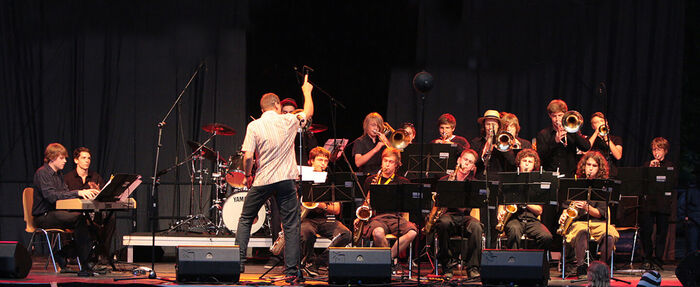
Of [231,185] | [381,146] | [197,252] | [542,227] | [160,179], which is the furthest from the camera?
[160,179]

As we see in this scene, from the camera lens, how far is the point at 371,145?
9.74 meters

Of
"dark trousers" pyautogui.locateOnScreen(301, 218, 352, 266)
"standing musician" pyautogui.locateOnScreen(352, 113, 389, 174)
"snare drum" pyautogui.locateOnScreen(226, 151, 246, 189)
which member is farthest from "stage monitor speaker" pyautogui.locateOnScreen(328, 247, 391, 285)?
"snare drum" pyautogui.locateOnScreen(226, 151, 246, 189)

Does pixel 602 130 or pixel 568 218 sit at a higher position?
pixel 602 130

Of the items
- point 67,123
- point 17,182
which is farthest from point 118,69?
point 17,182

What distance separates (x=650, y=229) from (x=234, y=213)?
5337mm

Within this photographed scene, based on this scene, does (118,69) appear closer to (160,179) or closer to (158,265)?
(160,179)

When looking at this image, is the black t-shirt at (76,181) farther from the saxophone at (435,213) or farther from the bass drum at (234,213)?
the saxophone at (435,213)

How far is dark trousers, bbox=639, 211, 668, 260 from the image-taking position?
9858 millimetres

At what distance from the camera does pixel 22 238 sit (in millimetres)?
11406

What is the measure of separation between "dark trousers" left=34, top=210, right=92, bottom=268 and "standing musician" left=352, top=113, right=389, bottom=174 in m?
3.27

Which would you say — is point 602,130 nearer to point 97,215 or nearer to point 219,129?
point 219,129

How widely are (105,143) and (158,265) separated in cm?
247

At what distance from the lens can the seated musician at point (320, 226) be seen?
870 cm

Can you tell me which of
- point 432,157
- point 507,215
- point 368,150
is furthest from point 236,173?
point 507,215
